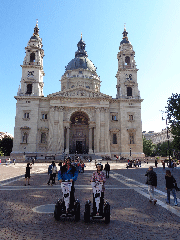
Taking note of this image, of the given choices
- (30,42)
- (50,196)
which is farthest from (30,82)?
(50,196)

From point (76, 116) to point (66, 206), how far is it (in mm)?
52716

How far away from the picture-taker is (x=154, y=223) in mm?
6148

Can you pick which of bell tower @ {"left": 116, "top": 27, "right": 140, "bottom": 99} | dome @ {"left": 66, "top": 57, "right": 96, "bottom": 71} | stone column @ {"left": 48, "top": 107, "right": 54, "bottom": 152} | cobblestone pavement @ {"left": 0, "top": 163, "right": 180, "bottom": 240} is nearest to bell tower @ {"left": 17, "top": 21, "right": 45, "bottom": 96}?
stone column @ {"left": 48, "top": 107, "right": 54, "bottom": 152}

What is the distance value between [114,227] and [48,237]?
1904 mm

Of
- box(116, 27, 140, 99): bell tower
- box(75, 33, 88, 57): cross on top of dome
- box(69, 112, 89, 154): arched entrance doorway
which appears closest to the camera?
box(116, 27, 140, 99): bell tower

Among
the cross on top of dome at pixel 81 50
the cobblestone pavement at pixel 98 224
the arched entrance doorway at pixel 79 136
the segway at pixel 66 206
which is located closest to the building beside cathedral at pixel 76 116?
the arched entrance doorway at pixel 79 136

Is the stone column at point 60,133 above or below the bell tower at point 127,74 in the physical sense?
below

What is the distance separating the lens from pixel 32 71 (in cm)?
5525

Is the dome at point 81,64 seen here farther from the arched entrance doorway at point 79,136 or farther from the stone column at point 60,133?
the stone column at point 60,133

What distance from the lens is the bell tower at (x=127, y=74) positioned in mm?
55469

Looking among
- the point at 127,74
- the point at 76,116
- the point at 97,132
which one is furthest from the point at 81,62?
the point at 97,132

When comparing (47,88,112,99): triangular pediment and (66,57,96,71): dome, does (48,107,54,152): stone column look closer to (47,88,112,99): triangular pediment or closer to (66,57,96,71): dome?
(47,88,112,99): triangular pediment

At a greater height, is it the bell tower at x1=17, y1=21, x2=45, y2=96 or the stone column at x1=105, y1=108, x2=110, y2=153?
the bell tower at x1=17, y1=21, x2=45, y2=96

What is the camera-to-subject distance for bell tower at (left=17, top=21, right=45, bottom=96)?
177 feet
